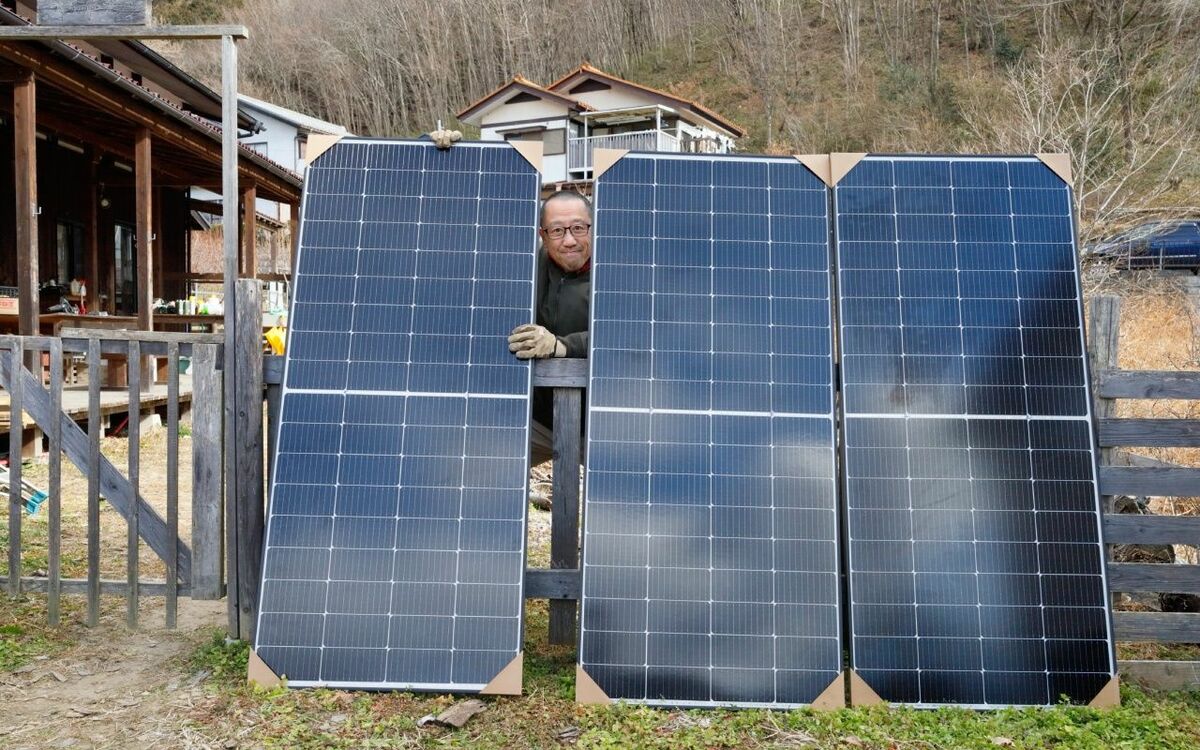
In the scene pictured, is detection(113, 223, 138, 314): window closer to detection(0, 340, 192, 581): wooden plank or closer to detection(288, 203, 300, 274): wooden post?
detection(288, 203, 300, 274): wooden post

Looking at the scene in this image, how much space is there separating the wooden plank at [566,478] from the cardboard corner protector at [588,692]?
2.22 feet

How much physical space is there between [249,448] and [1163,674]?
16.0ft

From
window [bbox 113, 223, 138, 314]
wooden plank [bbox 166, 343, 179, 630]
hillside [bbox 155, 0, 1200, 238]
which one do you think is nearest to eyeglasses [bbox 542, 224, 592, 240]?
wooden plank [bbox 166, 343, 179, 630]

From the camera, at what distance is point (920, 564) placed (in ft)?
14.8

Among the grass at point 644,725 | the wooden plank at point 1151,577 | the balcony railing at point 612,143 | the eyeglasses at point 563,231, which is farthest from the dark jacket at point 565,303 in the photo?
the balcony railing at point 612,143

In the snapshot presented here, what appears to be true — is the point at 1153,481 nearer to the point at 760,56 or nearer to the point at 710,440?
the point at 710,440

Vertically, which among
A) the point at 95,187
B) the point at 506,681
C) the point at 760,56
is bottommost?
Result: the point at 506,681

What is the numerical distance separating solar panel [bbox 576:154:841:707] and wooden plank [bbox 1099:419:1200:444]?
57.8 inches

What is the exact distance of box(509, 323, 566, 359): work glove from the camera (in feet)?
15.5

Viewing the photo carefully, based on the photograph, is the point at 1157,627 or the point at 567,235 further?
the point at 567,235

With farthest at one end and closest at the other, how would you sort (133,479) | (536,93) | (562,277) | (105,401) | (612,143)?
1. (536,93)
2. (612,143)
3. (105,401)
4. (562,277)
5. (133,479)

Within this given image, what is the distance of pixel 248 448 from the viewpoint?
4938 mm

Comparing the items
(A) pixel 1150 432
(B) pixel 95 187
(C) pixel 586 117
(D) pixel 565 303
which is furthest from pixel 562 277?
(C) pixel 586 117

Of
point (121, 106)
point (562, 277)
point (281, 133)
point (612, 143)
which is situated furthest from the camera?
point (281, 133)
